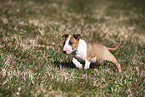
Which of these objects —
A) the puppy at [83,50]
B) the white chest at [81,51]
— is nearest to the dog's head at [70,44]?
the puppy at [83,50]

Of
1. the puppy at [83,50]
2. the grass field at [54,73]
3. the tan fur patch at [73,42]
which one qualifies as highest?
the tan fur patch at [73,42]

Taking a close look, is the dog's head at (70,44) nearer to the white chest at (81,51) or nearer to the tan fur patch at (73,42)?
the tan fur patch at (73,42)

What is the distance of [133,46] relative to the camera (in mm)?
7727

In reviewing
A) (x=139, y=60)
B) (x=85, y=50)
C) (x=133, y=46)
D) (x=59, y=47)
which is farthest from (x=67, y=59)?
(x=133, y=46)

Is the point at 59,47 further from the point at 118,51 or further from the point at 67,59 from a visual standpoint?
the point at 118,51

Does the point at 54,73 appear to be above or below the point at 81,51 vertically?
below

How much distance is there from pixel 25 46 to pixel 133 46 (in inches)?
195

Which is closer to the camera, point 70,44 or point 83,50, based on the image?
point 70,44

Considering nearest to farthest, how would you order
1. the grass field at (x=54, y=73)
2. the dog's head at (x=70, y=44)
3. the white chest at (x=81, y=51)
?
1. the grass field at (x=54, y=73)
2. the dog's head at (x=70, y=44)
3. the white chest at (x=81, y=51)

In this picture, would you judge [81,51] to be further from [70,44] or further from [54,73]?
[54,73]

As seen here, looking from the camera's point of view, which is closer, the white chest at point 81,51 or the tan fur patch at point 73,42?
the tan fur patch at point 73,42

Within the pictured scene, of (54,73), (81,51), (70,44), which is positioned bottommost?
(54,73)

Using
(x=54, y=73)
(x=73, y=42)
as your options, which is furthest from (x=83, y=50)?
(x=54, y=73)

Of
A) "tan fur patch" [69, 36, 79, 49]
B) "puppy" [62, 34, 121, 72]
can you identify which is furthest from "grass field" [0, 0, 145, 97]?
"tan fur patch" [69, 36, 79, 49]
